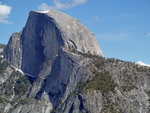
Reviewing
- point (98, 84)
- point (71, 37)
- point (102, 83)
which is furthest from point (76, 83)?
point (71, 37)

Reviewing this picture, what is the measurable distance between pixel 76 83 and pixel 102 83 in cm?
1539

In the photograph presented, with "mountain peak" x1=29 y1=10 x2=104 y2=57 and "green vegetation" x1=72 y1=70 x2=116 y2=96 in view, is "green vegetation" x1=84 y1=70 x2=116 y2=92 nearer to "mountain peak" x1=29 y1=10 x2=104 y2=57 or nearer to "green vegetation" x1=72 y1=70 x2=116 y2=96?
"green vegetation" x1=72 y1=70 x2=116 y2=96

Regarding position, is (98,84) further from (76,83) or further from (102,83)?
(76,83)

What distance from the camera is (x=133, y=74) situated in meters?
157

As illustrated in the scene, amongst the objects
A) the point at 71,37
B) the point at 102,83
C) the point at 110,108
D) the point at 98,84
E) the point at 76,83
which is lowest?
the point at 110,108

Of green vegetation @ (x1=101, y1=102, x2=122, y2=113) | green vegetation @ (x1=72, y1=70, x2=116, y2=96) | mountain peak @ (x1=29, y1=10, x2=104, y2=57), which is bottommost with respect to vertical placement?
green vegetation @ (x1=101, y1=102, x2=122, y2=113)

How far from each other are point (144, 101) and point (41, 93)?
187 ft

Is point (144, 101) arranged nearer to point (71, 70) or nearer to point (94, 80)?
point (94, 80)

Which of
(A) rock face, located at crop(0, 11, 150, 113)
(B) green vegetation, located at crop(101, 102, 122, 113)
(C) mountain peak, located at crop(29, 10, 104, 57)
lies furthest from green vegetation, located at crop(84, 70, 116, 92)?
(C) mountain peak, located at crop(29, 10, 104, 57)

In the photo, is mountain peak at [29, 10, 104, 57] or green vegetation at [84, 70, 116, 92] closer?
green vegetation at [84, 70, 116, 92]

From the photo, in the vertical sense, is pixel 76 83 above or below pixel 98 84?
below

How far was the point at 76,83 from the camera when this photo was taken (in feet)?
527

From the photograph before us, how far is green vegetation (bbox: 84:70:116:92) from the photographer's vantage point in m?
146

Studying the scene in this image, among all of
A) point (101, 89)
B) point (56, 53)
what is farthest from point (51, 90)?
point (101, 89)
